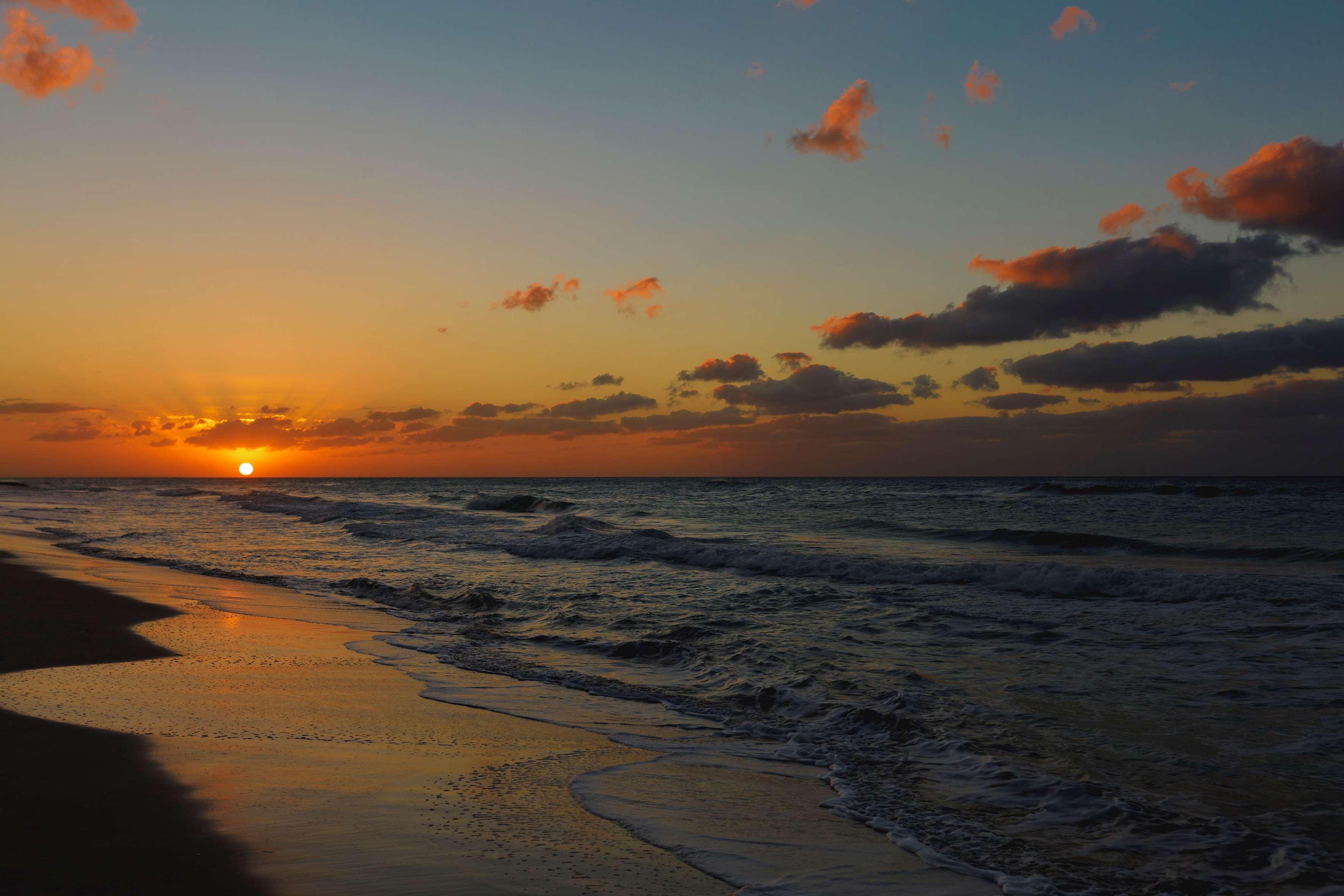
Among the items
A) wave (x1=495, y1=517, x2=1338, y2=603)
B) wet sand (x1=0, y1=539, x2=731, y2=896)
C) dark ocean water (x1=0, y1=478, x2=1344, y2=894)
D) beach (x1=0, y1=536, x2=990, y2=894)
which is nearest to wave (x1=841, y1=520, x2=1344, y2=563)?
dark ocean water (x1=0, y1=478, x2=1344, y2=894)

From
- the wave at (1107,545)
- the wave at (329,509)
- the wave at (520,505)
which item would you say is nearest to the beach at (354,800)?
the wave at (1107,545)

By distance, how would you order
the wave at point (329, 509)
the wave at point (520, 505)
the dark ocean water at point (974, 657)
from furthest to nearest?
1. the wave at point (520, 505)
2. the wave at point (329, 509)
3. the dark ocean water at point (974, 657)

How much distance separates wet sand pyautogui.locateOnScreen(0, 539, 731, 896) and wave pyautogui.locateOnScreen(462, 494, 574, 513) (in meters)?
42.6

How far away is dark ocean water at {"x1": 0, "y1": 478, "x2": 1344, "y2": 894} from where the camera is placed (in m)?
5.40

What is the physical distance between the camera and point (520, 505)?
55375 millimetres

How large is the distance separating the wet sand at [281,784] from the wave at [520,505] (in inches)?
1679

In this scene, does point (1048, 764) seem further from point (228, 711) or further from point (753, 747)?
point (228, 711)

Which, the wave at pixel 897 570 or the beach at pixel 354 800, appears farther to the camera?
the wave at pixel 897 570

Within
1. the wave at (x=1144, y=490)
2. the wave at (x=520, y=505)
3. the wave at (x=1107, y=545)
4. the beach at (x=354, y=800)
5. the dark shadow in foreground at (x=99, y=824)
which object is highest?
the dark shadow in foreground at (x=99, y=824)

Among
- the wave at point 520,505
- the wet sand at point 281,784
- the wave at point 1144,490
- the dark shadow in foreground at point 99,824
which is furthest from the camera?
the wave at point 1144,490

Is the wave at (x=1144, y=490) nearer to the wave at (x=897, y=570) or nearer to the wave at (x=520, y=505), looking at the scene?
the wave at (x=520, y=505)

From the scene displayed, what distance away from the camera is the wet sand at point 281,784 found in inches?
162

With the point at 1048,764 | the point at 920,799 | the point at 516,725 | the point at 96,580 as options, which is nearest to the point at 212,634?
the point at 516,725

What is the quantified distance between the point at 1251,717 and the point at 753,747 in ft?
15.9
